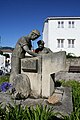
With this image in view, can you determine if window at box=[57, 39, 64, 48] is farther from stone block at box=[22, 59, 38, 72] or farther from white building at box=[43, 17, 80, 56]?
stone block at box=[22, 59, 38, 72]

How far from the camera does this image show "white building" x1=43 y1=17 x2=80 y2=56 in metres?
39.2

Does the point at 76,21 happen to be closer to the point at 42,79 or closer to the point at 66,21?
the point at 66,21

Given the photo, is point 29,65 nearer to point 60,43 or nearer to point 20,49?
point 20,49

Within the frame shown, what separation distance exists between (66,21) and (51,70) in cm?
3502

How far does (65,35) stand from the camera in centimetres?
3959

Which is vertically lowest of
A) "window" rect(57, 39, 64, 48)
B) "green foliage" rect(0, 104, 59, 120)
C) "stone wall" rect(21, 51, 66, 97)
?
"green foliage" rect(0, 104, 59, 120)

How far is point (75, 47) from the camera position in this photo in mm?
39656

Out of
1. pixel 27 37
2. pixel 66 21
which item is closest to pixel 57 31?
pixel 66 21

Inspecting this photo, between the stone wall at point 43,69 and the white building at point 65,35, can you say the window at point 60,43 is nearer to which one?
the white building at point 65,35

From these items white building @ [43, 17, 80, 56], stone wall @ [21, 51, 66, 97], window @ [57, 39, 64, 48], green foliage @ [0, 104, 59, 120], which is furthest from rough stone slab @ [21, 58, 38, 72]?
window @ [57, 39, 64, 48]

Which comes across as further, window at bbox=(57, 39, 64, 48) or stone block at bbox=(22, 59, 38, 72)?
window at bbox=(57, 39, 64, 48)

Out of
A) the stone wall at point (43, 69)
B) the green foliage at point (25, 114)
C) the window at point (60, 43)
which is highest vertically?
the window at point (60, 43)

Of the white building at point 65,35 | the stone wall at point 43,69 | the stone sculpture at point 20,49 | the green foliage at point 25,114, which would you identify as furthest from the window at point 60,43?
the green foliage at point 25,114

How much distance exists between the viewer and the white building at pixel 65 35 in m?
39.2
